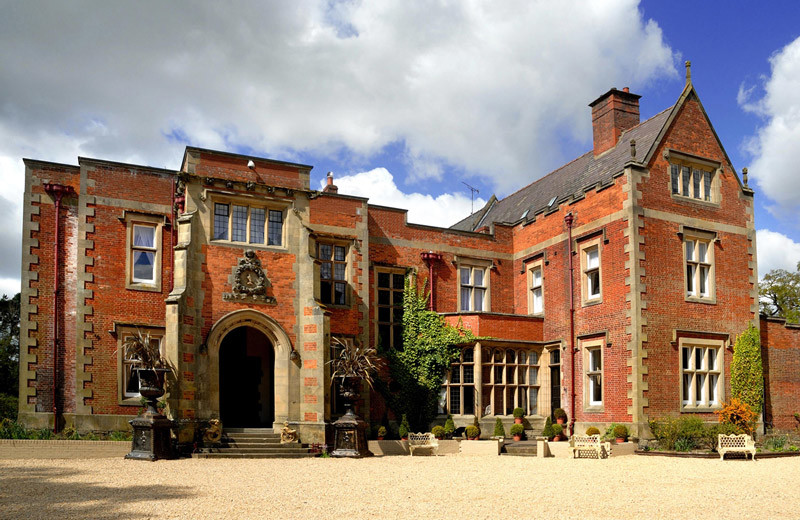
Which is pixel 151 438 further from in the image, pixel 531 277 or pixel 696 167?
pixel 696 167

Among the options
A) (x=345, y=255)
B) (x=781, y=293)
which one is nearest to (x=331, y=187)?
(x=345, y=255)

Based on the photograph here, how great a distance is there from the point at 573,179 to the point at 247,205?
1232 cm

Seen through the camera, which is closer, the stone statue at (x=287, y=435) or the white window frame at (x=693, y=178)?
the stone statue at (x=287, y=435)

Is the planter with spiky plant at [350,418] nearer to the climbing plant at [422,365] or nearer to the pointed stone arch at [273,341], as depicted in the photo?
the pointed stone arch at [273,341]

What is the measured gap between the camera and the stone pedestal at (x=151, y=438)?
1778 cm

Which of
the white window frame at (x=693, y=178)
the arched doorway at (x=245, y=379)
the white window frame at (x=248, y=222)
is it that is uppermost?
the white window frame at (x=693, y=178)

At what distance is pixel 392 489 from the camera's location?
1302 cm

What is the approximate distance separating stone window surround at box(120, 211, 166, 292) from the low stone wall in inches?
189

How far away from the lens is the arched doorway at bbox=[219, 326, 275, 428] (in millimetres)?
23344

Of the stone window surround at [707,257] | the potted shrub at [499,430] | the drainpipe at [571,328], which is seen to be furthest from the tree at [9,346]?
the stone window surround at [707,257]

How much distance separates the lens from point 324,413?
67.1 feet

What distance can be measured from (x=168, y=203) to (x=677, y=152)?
604 inches

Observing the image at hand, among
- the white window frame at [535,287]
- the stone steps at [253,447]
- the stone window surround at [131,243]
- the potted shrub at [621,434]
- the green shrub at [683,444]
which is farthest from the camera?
the white window frame at [535,287]

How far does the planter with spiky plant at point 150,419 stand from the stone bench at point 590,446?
10.2 metres
